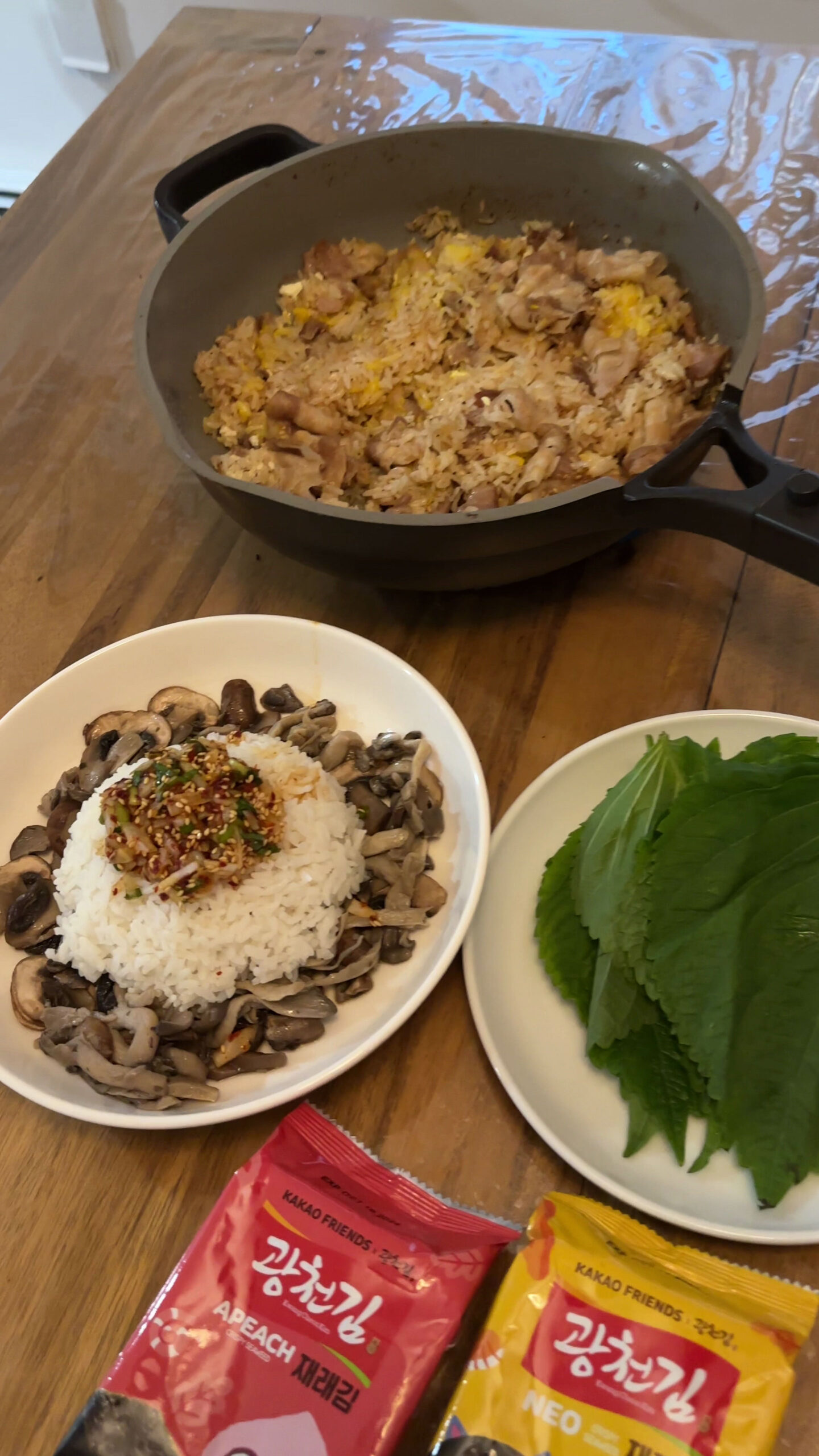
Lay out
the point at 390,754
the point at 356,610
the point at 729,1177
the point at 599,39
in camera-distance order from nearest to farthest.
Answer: the point at 729,1177 → the point at 390,754 → the point at 356,610 → the point at 599,39

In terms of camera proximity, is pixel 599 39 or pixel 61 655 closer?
pixel 61 655

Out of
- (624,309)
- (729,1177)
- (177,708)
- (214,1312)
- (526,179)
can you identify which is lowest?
(729,1177)

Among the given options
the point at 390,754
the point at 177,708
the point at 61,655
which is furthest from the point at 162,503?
the point at 390,754

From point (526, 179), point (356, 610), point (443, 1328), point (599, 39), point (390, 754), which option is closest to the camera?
point (443, 1328)

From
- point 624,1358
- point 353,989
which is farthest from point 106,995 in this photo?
point 624,1358

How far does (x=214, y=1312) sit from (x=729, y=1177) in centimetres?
46

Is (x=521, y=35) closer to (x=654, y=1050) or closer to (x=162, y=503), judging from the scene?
(x=162, y=503)

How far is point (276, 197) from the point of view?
1.43m

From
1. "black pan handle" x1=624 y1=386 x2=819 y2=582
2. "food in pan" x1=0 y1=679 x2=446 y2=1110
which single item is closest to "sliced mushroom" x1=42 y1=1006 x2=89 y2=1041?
"food in pan" x1=0 y1=679 x2=446 y2=1110

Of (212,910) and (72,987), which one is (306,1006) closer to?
(212,910)

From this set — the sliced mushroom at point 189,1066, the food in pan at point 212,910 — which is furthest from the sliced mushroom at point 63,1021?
the sliced mushroom at point 189,1066

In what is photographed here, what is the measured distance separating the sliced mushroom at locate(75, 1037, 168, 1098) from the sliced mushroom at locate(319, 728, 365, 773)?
40cm

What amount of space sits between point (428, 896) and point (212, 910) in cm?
23

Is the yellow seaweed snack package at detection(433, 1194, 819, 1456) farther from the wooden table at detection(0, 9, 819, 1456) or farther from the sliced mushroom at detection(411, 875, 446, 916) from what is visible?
the sliced mushroom at detection(411, 875, 446, 916)
